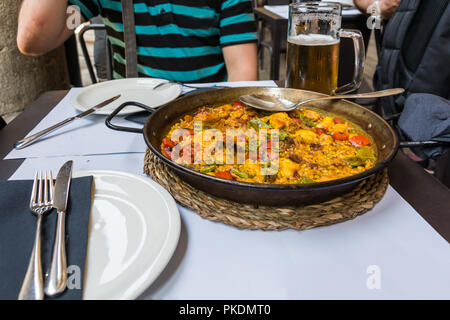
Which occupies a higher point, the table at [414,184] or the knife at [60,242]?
the knife at [60,242]

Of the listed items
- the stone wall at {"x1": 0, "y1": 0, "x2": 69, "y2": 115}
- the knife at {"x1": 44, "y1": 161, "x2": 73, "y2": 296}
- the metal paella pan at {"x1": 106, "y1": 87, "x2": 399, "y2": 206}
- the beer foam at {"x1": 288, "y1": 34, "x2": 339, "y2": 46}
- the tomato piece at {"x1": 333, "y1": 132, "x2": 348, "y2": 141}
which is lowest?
the stone wall at {"x1": 0, "y1": 0, "x2": 69, "y2": 115}

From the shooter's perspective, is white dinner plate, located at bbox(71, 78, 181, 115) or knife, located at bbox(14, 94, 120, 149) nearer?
knife, located at bbox(14, 94, 120, 149)

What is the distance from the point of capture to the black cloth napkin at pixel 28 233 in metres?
0.51

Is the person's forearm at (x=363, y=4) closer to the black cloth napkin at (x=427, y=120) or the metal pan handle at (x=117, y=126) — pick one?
the black cloth napkin at (x=427, y=120)

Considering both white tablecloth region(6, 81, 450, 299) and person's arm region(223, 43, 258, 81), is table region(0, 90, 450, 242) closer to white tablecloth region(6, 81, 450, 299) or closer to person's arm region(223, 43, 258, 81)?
white tablecloth region(6, 81, 450, 299)

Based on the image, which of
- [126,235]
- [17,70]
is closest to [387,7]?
[126,235]

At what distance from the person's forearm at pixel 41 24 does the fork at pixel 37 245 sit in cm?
132

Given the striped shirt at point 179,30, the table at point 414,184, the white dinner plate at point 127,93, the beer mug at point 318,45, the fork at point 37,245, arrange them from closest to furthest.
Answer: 1. the fork at point 37,245
2. the table at point 414,184
3. the beer mug at point 318,45
4. the white dinner plate at point 127,93
5. the striped shirt at point 179,30

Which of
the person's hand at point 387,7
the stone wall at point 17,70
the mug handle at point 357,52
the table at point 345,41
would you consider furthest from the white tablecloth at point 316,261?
the stone wall at point 17,70

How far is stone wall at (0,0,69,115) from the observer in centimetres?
281

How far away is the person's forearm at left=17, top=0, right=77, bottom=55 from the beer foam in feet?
4.41

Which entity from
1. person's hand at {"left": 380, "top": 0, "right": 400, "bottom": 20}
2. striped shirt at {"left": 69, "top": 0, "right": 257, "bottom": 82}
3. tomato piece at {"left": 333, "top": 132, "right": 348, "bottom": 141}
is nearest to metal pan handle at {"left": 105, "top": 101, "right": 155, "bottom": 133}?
tomato piece at {"left": 333, "top": 132, "right": 348, "bottom": 141}

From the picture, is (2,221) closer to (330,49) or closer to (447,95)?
(330,49)
